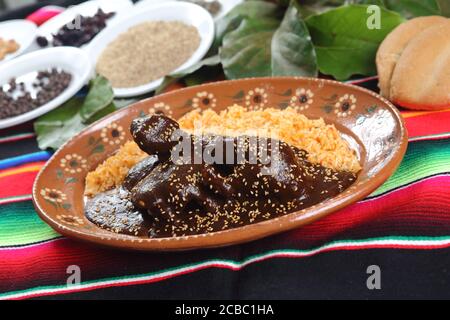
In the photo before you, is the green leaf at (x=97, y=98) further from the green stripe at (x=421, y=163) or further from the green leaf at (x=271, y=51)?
the green stripe at (x=421, y=163)

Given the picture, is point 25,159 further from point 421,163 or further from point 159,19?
point 421,163

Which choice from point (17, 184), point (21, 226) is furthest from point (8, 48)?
point (21, 226)

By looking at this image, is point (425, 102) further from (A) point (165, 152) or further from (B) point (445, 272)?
(A) point (165, 152)

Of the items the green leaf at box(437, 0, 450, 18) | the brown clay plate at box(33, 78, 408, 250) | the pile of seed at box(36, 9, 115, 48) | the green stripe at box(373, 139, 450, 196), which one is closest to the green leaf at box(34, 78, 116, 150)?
the brown clay plate at box(33, 78, 408, 250)

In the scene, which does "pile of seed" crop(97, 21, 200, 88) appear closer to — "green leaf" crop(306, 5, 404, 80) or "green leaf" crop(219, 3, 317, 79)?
"green leaf" crop(219, 3, 317, 79)

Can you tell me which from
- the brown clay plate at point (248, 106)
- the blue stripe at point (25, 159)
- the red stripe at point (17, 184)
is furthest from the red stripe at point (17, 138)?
the brown clay plate at point (248, 106)
